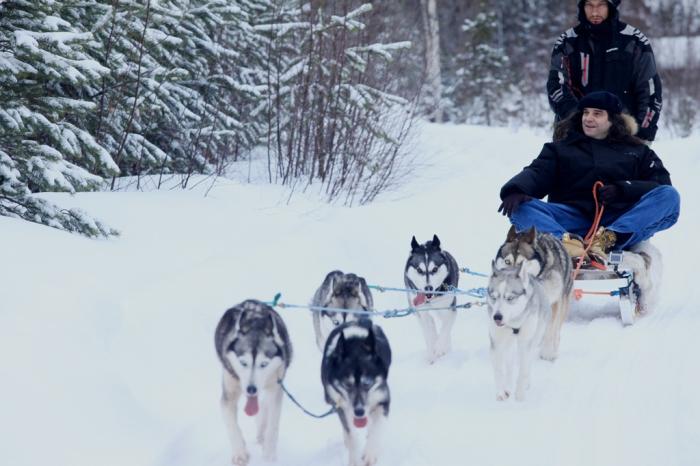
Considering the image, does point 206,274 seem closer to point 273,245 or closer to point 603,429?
point 273,245

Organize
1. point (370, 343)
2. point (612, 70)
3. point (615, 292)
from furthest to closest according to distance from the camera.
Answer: point (612, 70) < point (615, 292) < point (370, 343)

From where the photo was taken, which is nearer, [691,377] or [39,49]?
[691,377]

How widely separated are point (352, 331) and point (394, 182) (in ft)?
23.8

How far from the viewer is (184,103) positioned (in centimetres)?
838

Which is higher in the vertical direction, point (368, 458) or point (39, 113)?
point (39, 113)

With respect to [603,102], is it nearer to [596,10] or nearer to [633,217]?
[633,217]

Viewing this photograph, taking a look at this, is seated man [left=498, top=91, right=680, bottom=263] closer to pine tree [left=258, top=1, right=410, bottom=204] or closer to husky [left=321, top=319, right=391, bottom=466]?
husky [left=321, top=319, right=391, bottom=466]

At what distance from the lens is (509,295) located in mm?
4270

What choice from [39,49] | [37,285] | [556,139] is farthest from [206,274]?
[556,139]

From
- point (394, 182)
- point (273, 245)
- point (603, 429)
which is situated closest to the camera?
point (603, 429)

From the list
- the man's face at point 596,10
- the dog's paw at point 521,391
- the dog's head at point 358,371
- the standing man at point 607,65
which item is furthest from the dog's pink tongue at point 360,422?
the man's face at point 596,10

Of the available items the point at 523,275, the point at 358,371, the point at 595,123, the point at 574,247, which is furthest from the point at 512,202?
the point at 358,371

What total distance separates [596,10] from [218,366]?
3.89 meters

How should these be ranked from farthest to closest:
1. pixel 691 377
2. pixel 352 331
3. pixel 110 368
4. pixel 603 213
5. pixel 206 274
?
pixel 603 213
pixel 206 274
pixel 691 377
pixel 110 368
pixel 352 331
